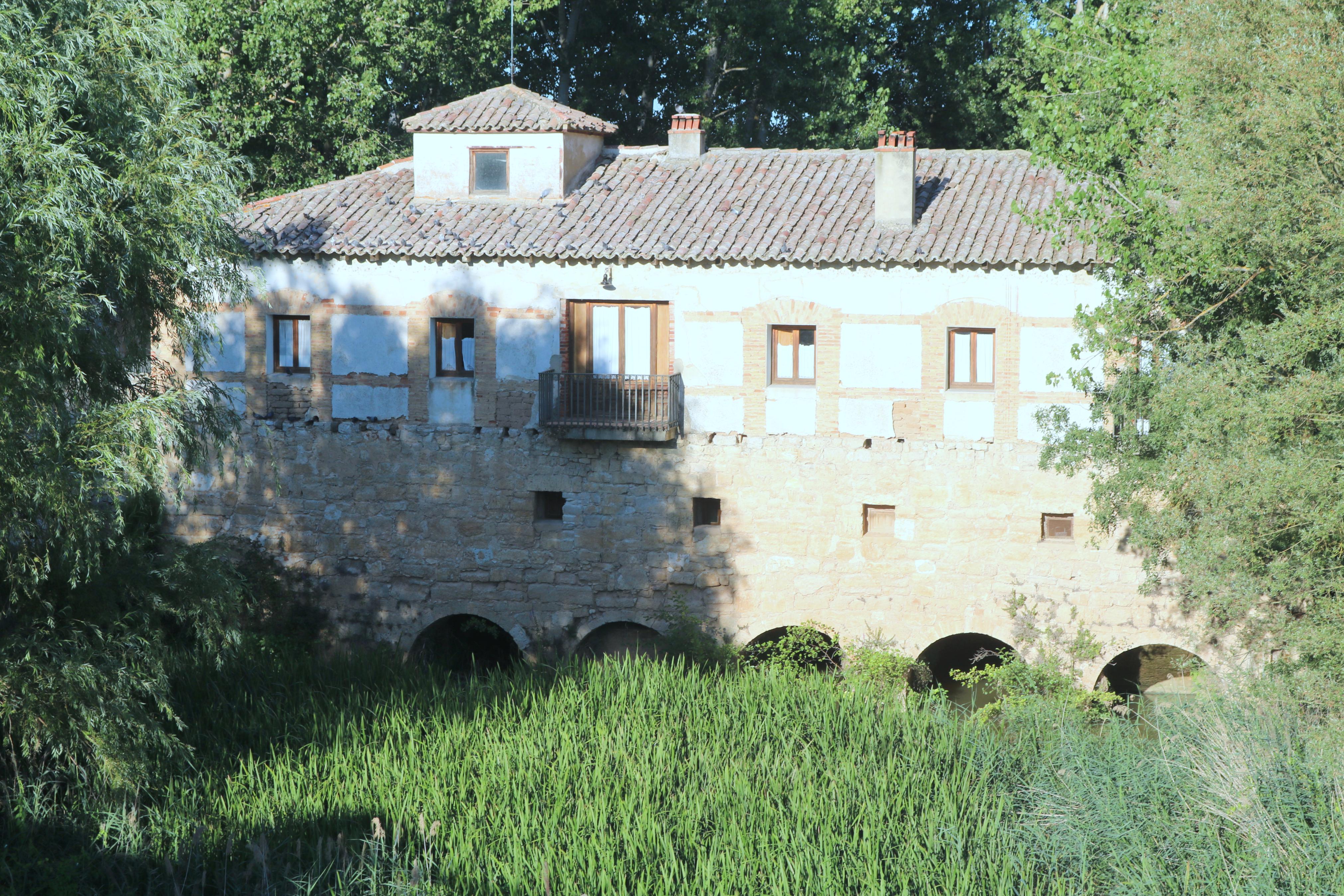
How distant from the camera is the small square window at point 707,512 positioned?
15328 mm

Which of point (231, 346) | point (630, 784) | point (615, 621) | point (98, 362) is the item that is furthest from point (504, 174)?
point (630, 784)

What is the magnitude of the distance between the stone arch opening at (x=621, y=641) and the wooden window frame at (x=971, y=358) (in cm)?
451

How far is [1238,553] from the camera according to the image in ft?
35.1

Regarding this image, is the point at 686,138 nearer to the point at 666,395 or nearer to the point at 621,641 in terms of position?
the point at 666,395

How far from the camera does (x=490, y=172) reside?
16.2m

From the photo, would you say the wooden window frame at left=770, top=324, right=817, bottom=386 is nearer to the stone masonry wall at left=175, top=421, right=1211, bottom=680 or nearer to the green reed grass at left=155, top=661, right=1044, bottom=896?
the stone masonry wall at left=175, top=421, right=1211, bottom=680

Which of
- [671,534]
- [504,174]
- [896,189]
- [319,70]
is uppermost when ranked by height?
[319,70]

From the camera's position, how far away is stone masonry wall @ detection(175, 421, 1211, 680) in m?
14.4

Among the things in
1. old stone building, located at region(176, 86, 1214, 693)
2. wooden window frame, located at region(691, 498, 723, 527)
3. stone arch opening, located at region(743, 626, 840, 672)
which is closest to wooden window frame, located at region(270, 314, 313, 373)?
old stone building, located at region(176, 86, 1214, 693)

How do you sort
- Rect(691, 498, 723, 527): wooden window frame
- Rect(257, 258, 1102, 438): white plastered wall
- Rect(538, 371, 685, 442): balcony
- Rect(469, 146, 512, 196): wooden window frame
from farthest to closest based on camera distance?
Rect(469, 146, 512, 196): wooden window frame → Rect(691, 498, 723, 527): wooden window frame → Rect(538, 371, 685, 442): balcony → Rect(257, 258, 1102, 438): white plastered wall

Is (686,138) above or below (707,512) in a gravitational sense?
above

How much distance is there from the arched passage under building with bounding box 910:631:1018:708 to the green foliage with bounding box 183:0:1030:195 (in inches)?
363

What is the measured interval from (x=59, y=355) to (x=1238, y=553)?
8.94m

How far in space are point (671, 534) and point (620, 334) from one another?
235 centimetres
